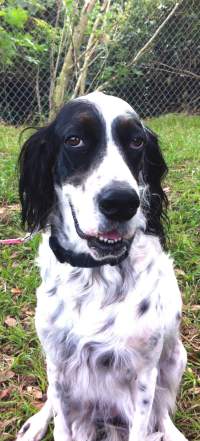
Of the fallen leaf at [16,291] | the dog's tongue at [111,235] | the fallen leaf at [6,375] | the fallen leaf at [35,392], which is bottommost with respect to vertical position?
the fallen leaf at [16,291]

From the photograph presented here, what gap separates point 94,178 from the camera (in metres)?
1.97

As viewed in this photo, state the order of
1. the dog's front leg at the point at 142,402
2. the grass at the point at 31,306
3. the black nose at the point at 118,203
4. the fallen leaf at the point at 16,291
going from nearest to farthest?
the black nose at the point at 118,203 < the dog's front leg at the point at 142,402 < the grass at the point at 31,306 < the fallen leaf at the point at 16,291

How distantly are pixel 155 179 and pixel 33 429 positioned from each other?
1.32 meters

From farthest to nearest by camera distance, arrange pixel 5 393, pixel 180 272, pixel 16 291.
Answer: pixel 180 272 → pixel 16 291 → pixel 5 393

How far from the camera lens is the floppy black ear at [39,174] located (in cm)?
238

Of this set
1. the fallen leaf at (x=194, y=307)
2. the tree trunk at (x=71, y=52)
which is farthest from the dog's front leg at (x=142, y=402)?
the tree trunk at (x=71, y=52)

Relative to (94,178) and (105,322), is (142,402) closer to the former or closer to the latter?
(105,322)

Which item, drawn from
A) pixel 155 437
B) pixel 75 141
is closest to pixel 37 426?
pixel 155 437

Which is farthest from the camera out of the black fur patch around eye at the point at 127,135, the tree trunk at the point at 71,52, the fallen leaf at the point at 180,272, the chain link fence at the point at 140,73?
the chain link fence at the point at 140,73

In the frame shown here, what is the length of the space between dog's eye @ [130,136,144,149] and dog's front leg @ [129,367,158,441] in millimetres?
912

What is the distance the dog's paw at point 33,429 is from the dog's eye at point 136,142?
1393 millimetres

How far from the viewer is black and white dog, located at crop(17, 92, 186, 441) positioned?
2.05 metres

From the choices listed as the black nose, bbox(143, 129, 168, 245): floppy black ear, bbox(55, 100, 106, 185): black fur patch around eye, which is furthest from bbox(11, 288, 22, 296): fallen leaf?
the black nose

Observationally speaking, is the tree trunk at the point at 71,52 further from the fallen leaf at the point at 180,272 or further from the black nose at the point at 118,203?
the black nose at the point at 118,203
